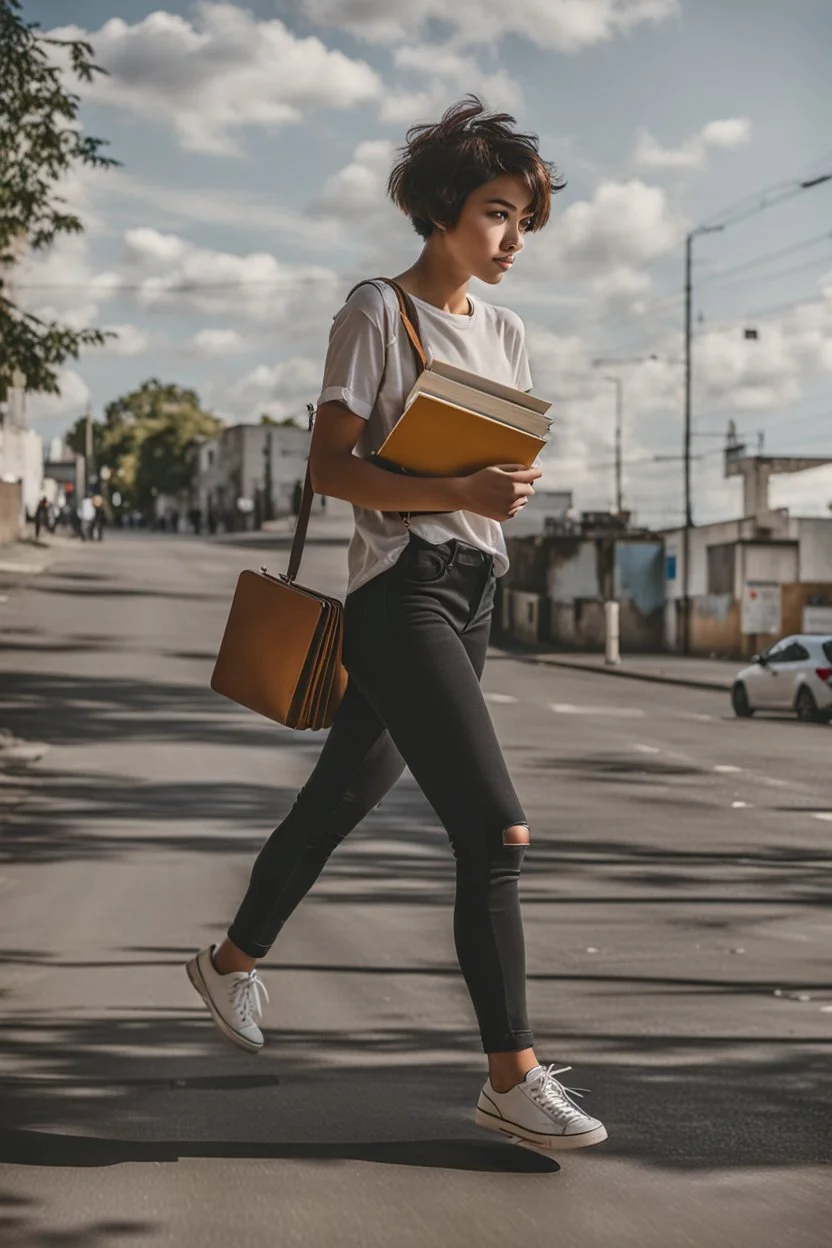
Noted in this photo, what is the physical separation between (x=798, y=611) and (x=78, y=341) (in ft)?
109

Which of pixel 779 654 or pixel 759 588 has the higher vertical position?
pixel 759 588

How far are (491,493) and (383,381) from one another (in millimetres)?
355

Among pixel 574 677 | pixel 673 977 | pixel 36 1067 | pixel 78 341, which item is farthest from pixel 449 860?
pixel 574 677

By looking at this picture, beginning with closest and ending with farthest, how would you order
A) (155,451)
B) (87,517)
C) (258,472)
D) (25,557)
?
(25,557) < (87,517) < (258,472) < (155,451)

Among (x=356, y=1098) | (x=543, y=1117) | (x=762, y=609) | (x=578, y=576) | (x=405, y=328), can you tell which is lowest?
(x=356, y=1098)

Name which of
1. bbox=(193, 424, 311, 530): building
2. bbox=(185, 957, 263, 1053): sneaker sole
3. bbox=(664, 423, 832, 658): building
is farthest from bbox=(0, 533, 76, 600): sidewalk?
bbox=(193, 424, 311, 530): building

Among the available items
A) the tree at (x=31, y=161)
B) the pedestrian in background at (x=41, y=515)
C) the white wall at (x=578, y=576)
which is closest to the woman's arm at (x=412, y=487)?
the tree at (x=31, y=161)

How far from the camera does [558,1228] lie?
3688mm

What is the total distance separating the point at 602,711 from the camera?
28.0 m

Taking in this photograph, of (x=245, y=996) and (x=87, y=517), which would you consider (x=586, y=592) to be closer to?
(x=87, y=517)

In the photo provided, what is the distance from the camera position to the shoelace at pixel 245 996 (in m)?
4.66

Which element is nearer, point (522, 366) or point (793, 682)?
point (522, 366)

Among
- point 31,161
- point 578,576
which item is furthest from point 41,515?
point 31,161

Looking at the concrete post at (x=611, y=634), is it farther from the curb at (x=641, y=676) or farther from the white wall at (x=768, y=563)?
the white wall at (x=768, y=563)
